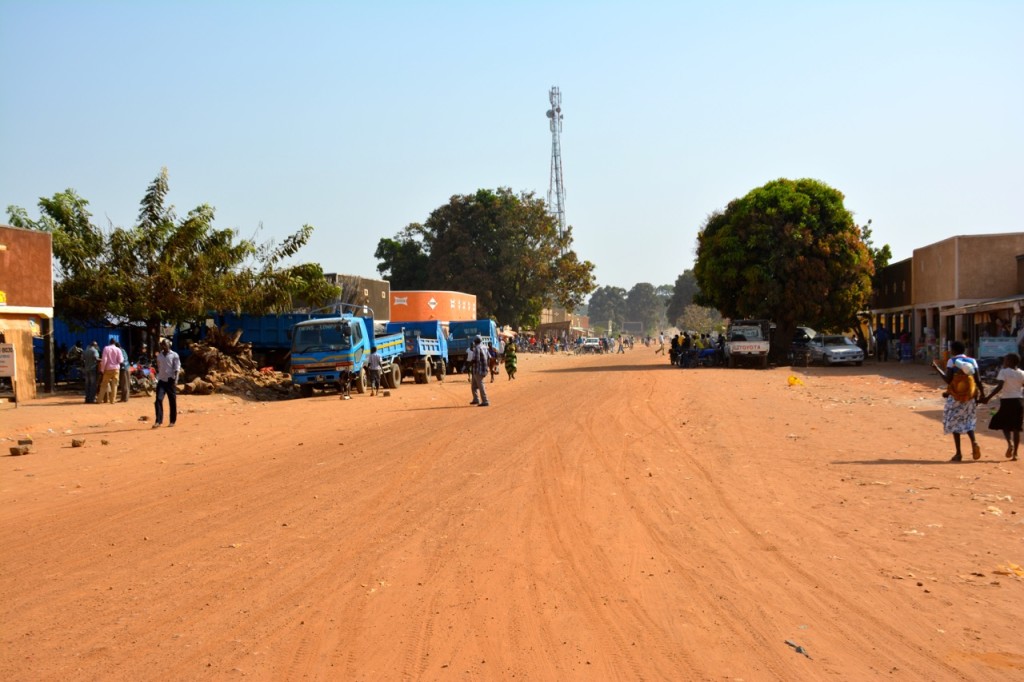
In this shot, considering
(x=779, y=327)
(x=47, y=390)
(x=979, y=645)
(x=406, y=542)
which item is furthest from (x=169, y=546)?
(x=779, y=327)

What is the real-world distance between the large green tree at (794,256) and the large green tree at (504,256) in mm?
31852

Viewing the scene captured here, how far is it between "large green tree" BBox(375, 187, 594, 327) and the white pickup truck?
34785mm

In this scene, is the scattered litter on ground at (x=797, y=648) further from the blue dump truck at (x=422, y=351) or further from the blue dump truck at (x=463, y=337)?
the blue dump truck at (x=463, y=337)

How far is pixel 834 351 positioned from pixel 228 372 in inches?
1065

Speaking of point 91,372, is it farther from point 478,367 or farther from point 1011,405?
point 1011,405

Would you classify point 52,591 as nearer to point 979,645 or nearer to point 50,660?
point 50,660

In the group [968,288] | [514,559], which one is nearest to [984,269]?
[968,288]

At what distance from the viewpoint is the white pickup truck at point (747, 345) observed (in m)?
43.7

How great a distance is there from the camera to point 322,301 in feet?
107

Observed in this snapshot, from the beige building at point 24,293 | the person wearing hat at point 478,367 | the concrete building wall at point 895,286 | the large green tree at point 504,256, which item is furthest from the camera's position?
the large green tree at point 504,256

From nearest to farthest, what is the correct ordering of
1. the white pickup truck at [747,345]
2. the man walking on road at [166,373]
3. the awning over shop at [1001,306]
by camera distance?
the man walking on road at [166,373], the awning over shop at [1001,306], the white pickup truck at [747,345]

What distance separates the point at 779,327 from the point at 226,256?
29262mm

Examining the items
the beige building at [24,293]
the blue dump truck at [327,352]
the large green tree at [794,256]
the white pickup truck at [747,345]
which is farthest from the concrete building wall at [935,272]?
the beige building at [24,293]

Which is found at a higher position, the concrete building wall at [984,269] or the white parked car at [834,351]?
the concrete building wall at [984,269]
